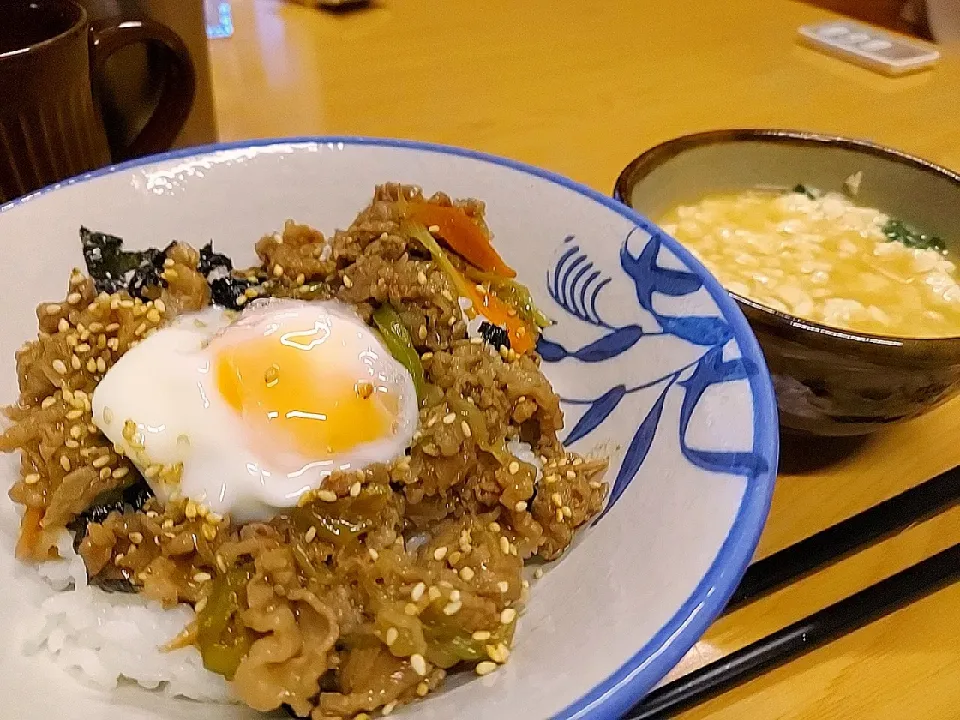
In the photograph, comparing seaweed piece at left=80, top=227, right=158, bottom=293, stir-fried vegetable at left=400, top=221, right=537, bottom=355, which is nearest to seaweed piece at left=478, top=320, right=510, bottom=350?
stir-fried vegetable at left=400, top=221, right=537, bottom=355

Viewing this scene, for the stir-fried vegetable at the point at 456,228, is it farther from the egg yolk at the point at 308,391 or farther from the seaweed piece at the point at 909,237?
the seaweed piece at the point at 909,237

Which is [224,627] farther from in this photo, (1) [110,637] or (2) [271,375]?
(2) [271,375]

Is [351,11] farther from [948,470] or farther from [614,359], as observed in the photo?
[948,470]

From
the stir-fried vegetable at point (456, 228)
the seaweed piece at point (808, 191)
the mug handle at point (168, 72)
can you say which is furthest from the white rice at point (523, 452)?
the mug handle at point (168, 72)

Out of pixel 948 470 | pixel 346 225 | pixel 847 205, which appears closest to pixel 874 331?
pixel 948 470

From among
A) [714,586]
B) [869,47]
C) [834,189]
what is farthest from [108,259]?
[869,47]

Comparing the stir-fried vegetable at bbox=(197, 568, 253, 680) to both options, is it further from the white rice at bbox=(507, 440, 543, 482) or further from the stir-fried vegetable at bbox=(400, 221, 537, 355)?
the stir-fried vegetable at bbox=(400, 221, 537, 355)
